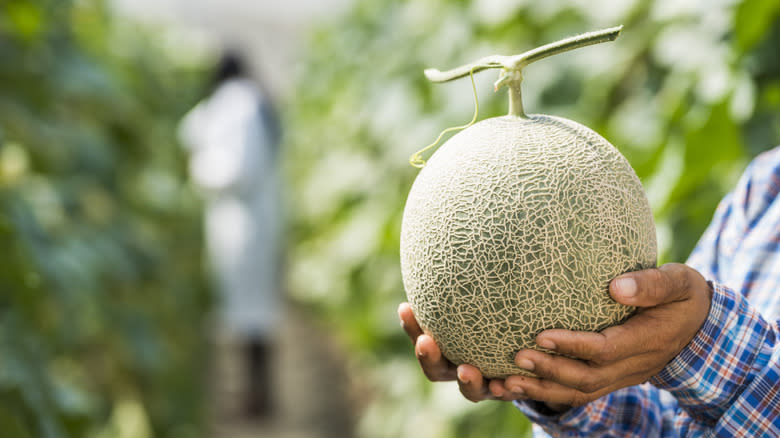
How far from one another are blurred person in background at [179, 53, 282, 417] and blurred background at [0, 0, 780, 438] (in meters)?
0.30

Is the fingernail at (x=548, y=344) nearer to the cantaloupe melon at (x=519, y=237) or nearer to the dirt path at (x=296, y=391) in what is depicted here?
the cantaloupe melon at (x=519, y=237)

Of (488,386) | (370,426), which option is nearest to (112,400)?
(370,426)

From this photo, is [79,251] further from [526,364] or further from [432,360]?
[526,364]

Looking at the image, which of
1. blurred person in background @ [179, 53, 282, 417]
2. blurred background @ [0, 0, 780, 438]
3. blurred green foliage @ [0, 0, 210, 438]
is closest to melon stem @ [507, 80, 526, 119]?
blurred background @ [0, 0, 780, 438]

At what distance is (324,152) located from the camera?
7.13m

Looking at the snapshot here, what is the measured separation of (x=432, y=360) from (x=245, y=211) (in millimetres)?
4488

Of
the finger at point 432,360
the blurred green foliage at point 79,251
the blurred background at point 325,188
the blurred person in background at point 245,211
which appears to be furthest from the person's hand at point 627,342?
the blurred person in background at point 245,211

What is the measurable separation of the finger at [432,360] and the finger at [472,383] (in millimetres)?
42

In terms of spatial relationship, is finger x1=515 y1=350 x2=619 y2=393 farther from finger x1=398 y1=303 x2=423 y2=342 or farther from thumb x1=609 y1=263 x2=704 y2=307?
finger x1=398 y1=303 x2=423 y2=342

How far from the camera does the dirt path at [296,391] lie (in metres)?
4.68

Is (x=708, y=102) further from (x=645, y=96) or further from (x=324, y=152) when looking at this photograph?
(x=324, y=152)

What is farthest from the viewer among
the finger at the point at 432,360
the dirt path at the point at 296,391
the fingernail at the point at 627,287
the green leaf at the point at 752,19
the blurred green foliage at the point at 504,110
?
the dirt path at the point at 296,391

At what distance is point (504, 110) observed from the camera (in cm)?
261

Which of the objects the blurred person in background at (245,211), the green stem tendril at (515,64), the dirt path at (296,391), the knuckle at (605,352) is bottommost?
the dirt path at (296,391)
